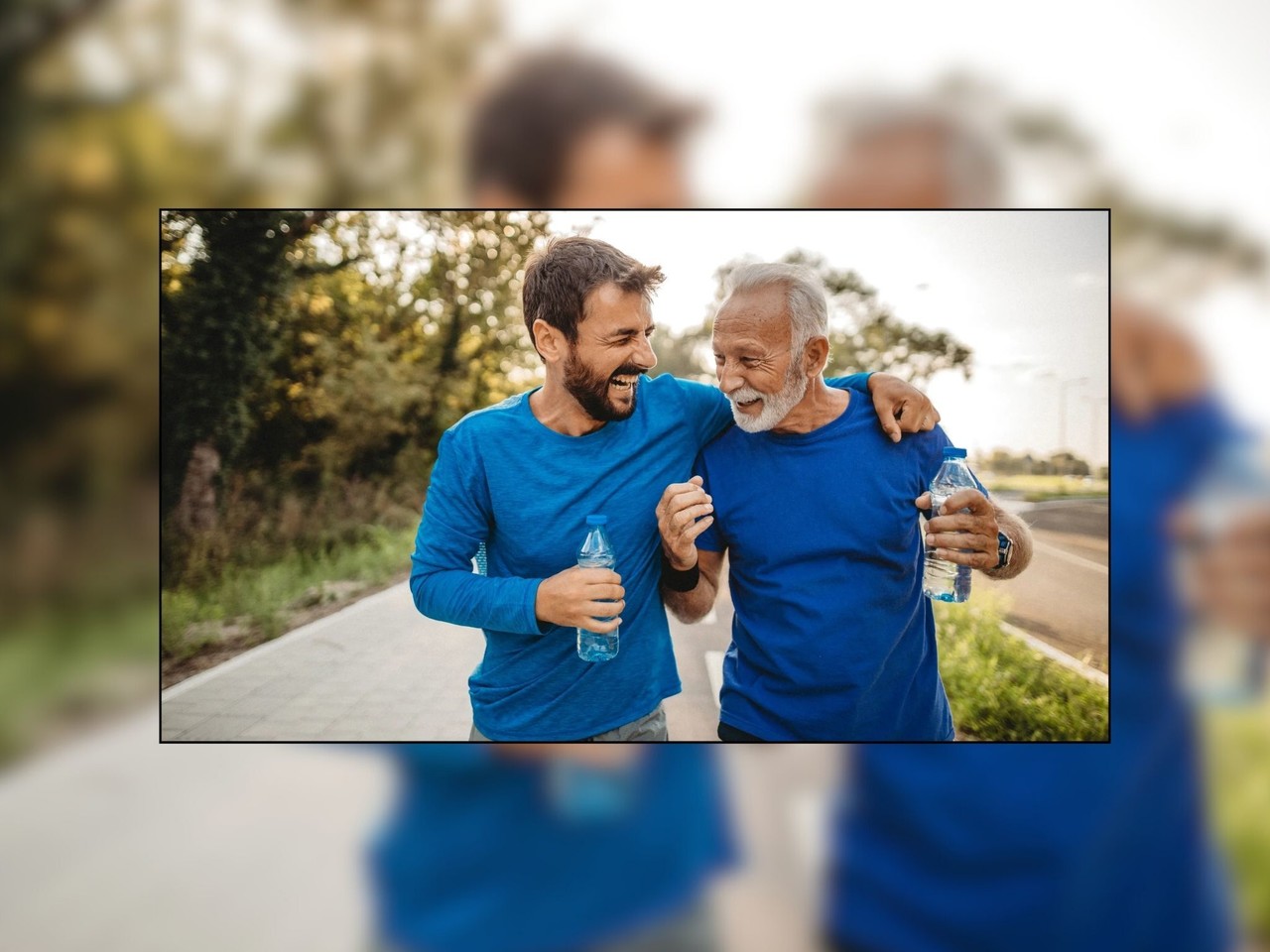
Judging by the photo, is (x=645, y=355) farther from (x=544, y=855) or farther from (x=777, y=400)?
(x=544, y=855)

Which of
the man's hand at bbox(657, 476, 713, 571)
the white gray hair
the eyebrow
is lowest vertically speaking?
the man's hand at bbox(657, 476, 713, 571)

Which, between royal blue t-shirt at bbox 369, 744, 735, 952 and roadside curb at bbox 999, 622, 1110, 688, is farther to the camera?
royal blue t-shirt at bbox 369, 744, 735, 952

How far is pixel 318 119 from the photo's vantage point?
2.70 meters

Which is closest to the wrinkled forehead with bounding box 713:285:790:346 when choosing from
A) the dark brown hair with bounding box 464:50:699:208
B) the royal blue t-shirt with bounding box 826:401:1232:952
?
the dark brown hair with bounding box 464:50:699:208

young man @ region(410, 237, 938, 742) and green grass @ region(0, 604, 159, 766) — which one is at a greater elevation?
young man @ region(410, 237, 938, 742)

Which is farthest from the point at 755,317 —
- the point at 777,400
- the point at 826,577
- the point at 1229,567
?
the point at 1229,567

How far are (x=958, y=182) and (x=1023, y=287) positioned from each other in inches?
13.6

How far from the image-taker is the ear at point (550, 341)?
8.36 ft

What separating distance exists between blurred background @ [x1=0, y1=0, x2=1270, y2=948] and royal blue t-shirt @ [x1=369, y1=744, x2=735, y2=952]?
19 centimetres

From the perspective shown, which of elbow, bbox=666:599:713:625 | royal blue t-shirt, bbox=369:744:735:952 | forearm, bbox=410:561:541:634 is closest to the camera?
forearm, bbox=410:561:541:634

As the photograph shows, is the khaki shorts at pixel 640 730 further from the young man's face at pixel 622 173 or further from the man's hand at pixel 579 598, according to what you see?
the young man's face at pixel 622 173

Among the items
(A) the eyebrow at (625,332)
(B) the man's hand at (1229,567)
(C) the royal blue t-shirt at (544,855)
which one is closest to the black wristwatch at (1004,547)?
(B) the man's hand at (1229,567)

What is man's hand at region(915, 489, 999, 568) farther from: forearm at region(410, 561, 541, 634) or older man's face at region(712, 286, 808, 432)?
forearm at region(410, 561, 541, 634)

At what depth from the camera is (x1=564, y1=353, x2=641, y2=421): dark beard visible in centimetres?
253
